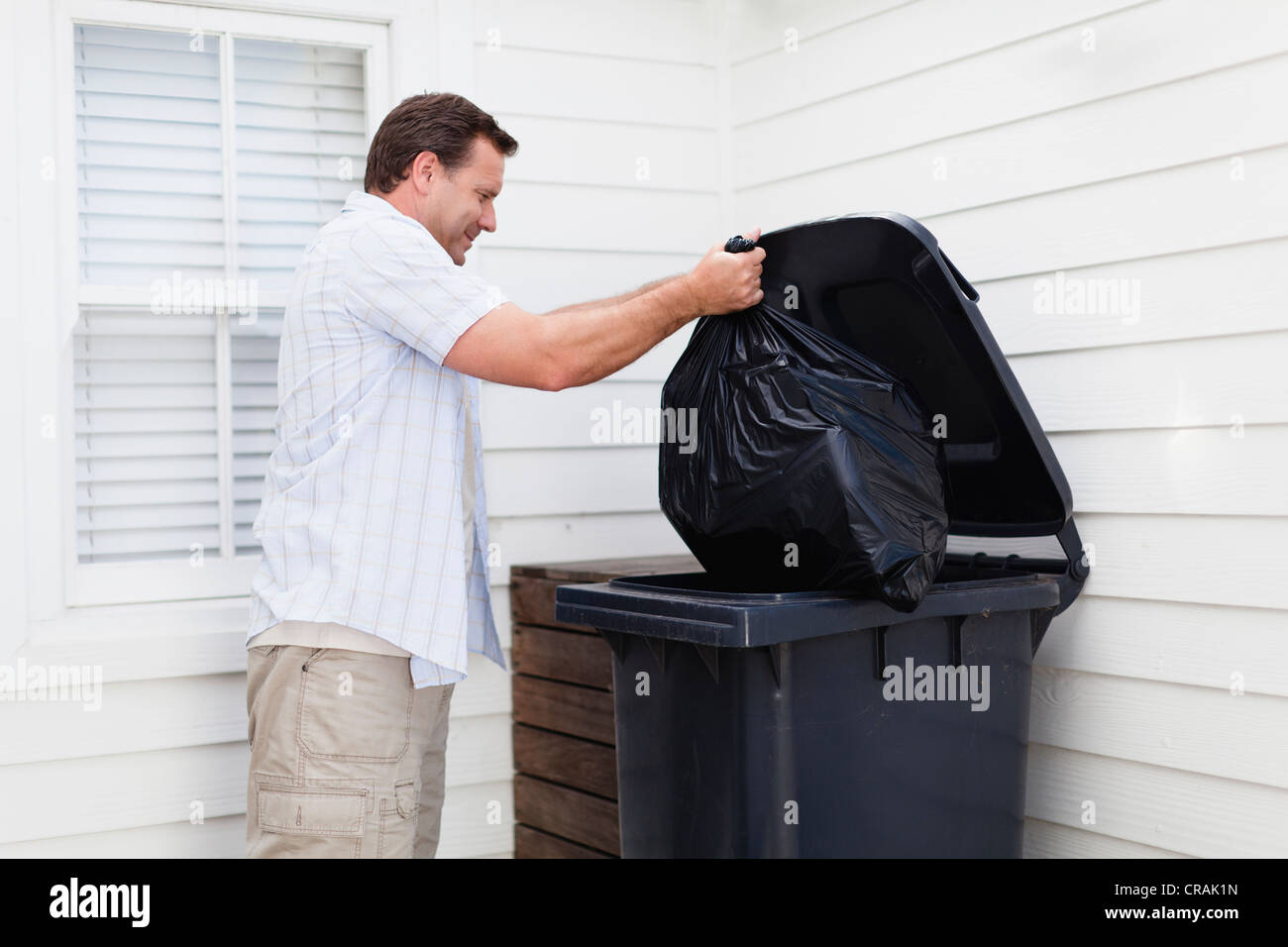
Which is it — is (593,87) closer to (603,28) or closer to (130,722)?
(603,28)

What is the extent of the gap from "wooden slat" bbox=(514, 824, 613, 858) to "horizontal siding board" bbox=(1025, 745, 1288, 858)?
3.42 feet

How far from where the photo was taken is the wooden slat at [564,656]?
2961 mm

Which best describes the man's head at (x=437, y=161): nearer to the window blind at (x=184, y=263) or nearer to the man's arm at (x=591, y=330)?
the man's arm at (x=591, y=330)

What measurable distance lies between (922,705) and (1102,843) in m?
0.72

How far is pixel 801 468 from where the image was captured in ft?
6.96

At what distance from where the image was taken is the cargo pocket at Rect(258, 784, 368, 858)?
86.9 inches

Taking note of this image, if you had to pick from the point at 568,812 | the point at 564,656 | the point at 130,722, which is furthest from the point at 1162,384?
the point at 130,722

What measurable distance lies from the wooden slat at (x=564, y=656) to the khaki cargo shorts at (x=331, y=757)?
0.68m

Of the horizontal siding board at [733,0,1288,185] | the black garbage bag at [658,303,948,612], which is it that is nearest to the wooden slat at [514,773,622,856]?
the black garbage bag at [658,303,948,612]

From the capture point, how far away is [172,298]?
3.00 m

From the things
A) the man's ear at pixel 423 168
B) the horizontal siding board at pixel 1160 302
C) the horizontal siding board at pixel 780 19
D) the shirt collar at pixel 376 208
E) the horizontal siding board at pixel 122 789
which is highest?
the horizontal siding board at pixel 780 19

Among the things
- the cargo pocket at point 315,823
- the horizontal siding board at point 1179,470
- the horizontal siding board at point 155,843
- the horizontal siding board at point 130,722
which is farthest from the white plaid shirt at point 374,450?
the horizontal siding board at point 1179,470

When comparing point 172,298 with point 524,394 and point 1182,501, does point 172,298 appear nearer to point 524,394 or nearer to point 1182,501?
point 524,394

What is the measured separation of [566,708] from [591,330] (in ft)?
3.94
